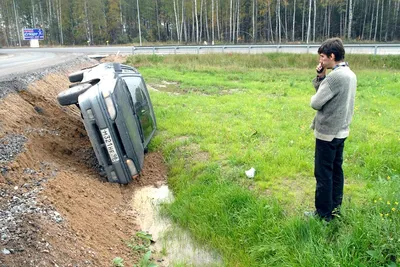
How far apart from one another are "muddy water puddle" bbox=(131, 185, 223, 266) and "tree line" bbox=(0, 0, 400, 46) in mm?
42485

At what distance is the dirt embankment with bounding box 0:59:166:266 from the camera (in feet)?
10.9

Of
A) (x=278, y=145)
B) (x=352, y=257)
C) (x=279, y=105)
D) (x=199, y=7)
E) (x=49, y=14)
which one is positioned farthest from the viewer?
(x=49, y=14)

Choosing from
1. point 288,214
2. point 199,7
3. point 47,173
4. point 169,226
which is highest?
point 199,7

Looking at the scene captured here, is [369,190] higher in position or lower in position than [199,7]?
lower

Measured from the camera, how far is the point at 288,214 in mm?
4430

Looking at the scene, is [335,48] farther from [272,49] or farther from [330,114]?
[272,49]

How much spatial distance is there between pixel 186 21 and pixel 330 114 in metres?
53.9

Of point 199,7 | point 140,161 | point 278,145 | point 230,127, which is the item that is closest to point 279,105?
point 230,127

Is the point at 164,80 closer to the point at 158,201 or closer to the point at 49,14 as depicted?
the point at 158,201

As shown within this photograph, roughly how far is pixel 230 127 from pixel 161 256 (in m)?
4.30

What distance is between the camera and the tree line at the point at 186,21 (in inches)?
1821

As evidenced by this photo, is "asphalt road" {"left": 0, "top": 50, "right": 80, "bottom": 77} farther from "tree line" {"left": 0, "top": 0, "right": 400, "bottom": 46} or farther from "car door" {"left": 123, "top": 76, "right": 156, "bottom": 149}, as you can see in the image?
"tree line" {"left": 0, "top": 0, "right": 400, "bottom": 46}

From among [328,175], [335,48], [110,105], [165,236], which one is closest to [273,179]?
[328,175]

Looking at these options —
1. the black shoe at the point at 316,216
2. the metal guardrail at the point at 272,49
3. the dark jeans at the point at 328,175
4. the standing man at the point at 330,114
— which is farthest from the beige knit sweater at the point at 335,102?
the metal guardrail at the point at 272,49
